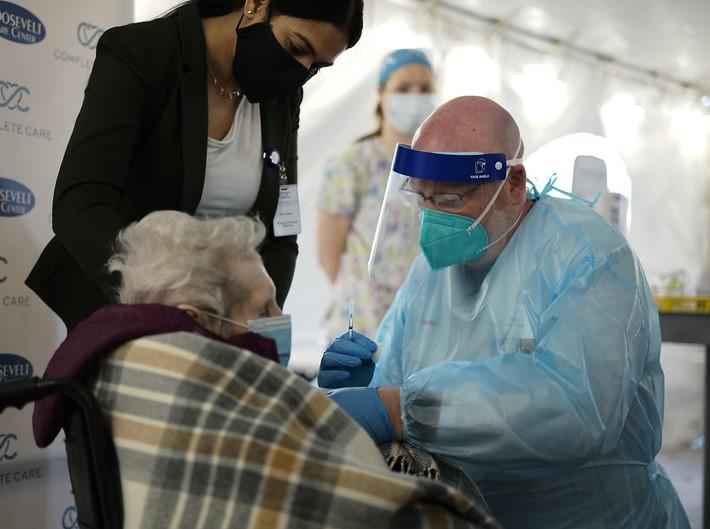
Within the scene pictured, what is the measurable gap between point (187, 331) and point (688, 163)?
6.55 m

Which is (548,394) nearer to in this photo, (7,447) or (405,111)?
(7,447)

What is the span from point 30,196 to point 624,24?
4.02 meters

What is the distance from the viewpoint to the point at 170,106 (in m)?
1.71

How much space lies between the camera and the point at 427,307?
1.79 metres

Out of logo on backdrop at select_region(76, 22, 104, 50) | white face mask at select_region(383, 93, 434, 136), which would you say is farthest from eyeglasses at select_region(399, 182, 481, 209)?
white face mask at select_region(383, 93, 434, 136)

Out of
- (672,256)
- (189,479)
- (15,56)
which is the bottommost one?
(672,256)

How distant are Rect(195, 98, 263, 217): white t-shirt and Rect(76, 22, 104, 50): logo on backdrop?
1.01 m

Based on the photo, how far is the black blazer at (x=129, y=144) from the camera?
158 centimetres

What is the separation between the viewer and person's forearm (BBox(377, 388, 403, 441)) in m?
1.38

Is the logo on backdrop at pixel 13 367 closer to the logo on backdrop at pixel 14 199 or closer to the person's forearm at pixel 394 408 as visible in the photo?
the logo on backdrop at pixel 14 199

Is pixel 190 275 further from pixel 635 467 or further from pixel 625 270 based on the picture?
pixel 635 467

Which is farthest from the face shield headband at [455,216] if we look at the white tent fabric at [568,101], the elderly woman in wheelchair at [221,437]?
the white tent fabric at [568,101]

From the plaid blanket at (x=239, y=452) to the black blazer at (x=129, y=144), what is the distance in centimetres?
57

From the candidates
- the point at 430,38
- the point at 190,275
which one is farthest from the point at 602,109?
the point at 190,275
